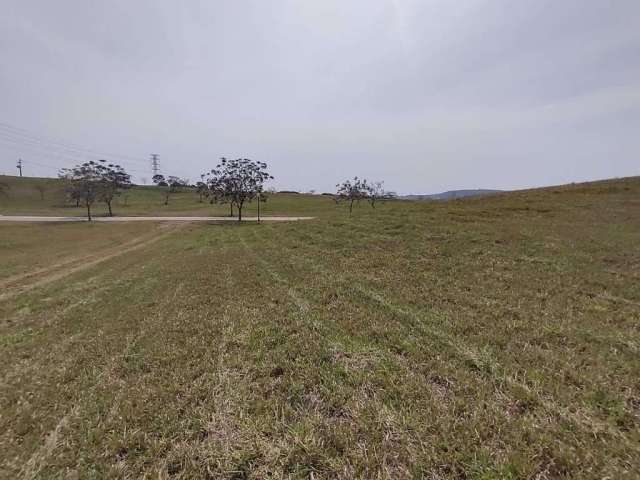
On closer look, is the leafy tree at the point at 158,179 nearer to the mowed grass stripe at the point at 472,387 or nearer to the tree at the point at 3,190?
the tree at the point at 3,190

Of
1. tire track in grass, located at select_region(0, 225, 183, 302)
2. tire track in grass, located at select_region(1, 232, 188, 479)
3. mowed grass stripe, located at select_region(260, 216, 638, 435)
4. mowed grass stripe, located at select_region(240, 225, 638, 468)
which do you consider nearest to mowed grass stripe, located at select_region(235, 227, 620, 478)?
mowed grass stripe, located at select_region(240, 225, 638, 468)

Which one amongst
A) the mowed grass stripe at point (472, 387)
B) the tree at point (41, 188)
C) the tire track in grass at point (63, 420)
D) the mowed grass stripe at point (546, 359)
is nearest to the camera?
the tire track in grass at point (63, 420)

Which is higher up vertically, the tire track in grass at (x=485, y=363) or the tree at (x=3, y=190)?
the tree at (x=3, y=190)

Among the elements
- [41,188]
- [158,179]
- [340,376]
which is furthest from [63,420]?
[158,179]

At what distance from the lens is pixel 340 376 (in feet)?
15.1

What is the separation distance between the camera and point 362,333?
6.05 metres

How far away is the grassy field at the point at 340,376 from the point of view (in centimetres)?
317

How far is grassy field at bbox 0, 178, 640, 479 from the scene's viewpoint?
3.17 metres

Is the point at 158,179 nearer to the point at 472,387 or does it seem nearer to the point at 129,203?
the point at 129,203

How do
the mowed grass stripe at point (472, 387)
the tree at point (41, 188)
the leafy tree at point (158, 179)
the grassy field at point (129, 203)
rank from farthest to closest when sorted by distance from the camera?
the leafy tree at point (158, 179) → the tree at point (41, 188) → the grassy field at point (129, 203) → the mowed grass stripe at point (472, 387)

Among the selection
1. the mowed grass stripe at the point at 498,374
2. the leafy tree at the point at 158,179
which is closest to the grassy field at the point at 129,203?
the leafy tree at the point at 158,179

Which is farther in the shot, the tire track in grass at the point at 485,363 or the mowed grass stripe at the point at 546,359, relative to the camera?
the mowed grass stripe at the point at 546,359

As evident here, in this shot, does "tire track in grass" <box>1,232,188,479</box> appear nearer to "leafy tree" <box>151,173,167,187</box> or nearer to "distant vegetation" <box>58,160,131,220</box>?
"distant vegetation" <box>58,160,131,220</box>

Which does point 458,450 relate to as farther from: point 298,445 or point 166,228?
point 166,228
